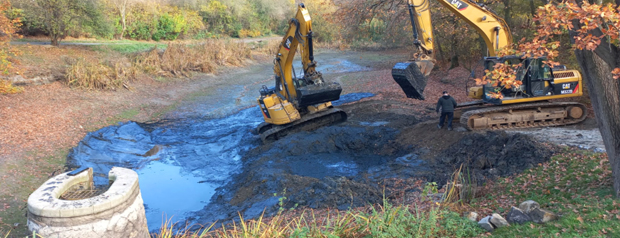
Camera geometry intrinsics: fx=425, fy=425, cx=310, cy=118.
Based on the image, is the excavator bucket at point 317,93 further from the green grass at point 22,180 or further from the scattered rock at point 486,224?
the scattered rock at point 486,224

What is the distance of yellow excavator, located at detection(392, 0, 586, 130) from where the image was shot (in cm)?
1061

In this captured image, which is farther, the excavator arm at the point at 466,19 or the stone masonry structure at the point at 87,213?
the excavator arm at the point at 466,19

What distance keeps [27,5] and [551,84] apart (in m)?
21.8

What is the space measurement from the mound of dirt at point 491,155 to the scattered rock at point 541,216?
233cm

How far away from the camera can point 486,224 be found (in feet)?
19.0

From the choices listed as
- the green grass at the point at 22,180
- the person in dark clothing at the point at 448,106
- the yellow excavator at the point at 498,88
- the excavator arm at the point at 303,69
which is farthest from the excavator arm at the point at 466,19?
the green grass at the point at 22,180

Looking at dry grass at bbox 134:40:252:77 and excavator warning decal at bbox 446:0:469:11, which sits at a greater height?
excavator warning decal at bbox 446:0:469:11

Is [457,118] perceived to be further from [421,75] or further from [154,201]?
[154,201]

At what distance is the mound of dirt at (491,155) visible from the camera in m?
8.57

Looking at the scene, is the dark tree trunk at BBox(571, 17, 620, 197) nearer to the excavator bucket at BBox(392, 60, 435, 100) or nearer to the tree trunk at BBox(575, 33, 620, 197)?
the tree trunk at BBox(575, 33, 620, 197)

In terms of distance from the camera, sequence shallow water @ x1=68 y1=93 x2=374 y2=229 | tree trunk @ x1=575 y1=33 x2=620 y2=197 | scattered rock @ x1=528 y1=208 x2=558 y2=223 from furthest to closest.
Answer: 1. shallow water @ x1=68 y1=93 x2=374 y2=229
2. tree trunk @ x1=575 y1=33 x2=620 y2=197
3. scattered rock @ x1=528 y1=208 x2=558 y2=223

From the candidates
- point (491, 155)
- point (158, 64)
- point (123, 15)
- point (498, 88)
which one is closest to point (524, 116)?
point (498, 88)

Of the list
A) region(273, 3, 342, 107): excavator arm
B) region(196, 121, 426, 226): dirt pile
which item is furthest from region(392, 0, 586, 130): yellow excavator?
region(273, 3, 342, 107): excavator arm

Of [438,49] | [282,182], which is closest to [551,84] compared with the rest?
[282,182]
